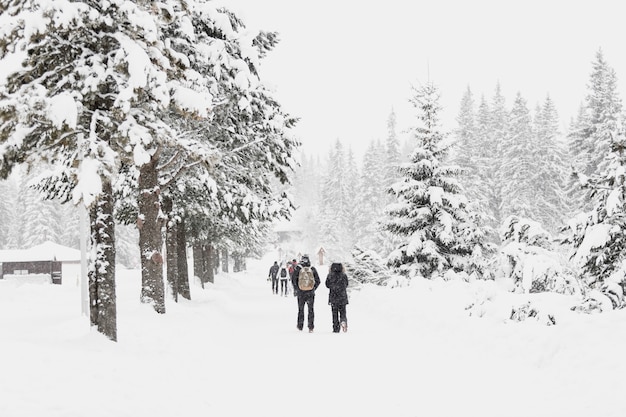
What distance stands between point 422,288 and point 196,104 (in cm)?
1002

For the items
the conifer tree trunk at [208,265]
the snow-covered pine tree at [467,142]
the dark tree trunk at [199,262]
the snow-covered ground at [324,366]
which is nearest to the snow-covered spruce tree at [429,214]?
the snow-covered ground at [324,366]

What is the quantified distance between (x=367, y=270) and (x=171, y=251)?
10364 millimetres

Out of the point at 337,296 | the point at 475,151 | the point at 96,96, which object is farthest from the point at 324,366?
the point at 475,151

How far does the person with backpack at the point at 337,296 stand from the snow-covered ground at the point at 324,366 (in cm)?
40

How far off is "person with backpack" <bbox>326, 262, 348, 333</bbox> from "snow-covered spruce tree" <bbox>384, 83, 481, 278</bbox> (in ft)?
23.5

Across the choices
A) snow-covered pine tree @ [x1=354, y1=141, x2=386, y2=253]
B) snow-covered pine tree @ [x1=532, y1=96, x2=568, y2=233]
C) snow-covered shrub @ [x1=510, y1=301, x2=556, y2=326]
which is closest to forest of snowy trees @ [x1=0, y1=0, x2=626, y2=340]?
snow-covered shrub @ [x1=510, y1=301, x2=556, y2=326]

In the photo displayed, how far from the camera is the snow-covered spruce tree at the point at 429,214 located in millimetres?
21062

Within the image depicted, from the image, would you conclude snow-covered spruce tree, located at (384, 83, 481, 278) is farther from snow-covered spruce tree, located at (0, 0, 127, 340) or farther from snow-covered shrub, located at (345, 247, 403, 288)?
snow-covered spruce tree, located at (0, 0, 127, 340)

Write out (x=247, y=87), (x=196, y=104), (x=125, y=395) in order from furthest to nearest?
(x=247, y=87)
(x=196, y=104)
(x=125, y=395)

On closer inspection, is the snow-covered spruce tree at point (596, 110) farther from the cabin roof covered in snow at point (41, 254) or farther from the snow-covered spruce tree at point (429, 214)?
the cabin roof covered in snow at point (41, 254)

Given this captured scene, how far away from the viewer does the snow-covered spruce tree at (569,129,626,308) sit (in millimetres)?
9234

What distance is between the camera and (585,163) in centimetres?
3384

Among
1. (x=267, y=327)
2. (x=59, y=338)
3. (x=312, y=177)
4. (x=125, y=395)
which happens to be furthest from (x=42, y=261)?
(x=312, y=177)

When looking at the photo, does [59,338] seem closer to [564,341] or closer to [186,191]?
[564,341]
